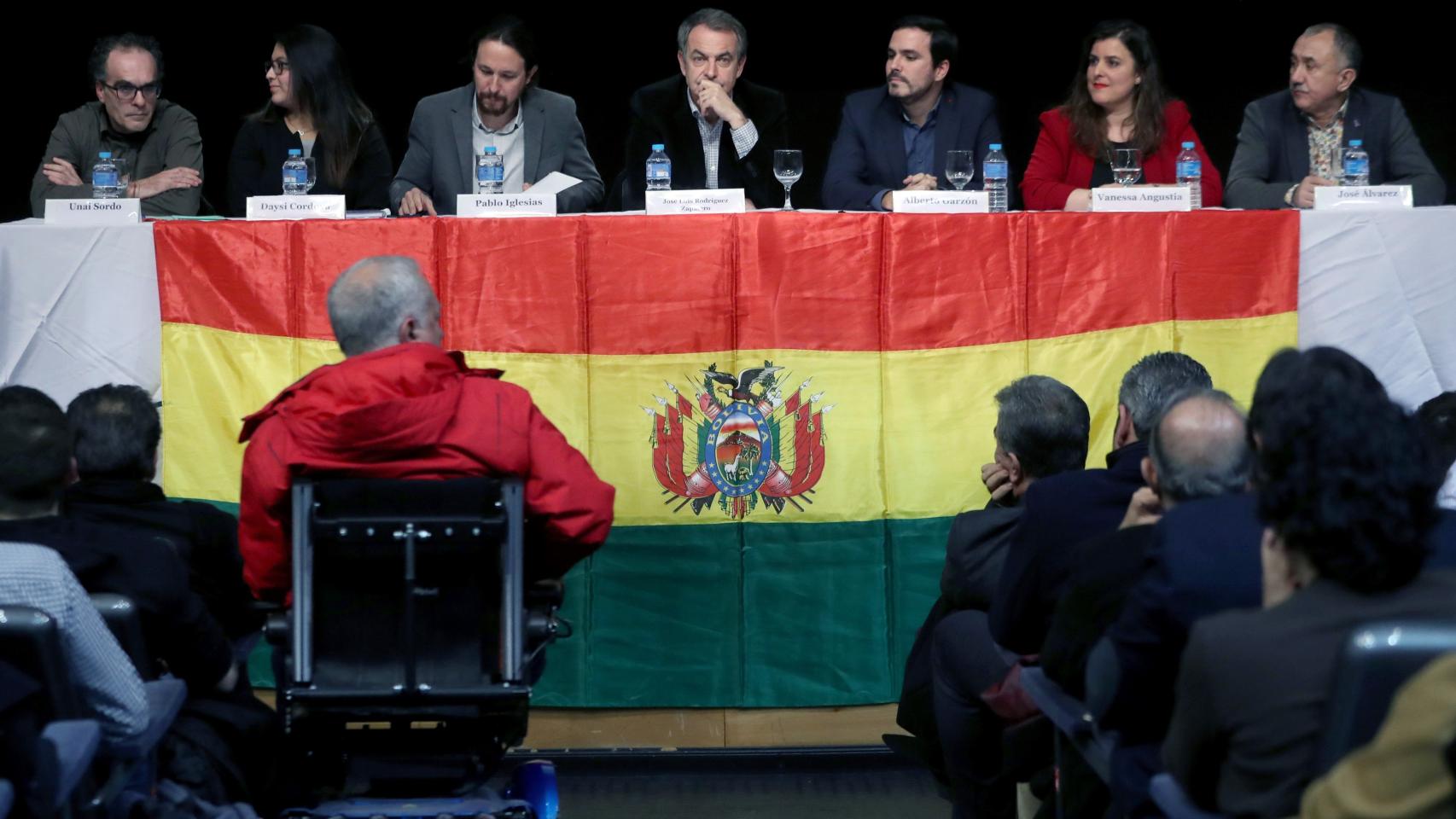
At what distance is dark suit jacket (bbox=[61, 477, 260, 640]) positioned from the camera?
294cm

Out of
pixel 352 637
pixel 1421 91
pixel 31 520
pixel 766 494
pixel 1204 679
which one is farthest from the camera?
pixel 1421 91

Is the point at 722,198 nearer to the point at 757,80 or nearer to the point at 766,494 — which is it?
the point at 766,494

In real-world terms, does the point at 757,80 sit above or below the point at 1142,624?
above

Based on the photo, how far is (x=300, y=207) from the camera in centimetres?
413

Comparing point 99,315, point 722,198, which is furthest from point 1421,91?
point 99,315

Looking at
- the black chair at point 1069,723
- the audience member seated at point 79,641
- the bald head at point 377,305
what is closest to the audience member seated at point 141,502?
the bald head at point 377,305

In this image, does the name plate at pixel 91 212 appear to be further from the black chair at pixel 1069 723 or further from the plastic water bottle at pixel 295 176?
the black chair at pixel 1069 723

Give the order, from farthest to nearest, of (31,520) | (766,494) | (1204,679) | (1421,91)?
(1421,91)
(766,494)
(31,520)
(1204,679)

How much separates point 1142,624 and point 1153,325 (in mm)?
1975

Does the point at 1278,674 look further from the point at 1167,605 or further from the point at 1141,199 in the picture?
the point at 1141,199

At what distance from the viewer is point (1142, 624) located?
2238 mm

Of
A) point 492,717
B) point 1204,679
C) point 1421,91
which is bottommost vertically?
point 492,717

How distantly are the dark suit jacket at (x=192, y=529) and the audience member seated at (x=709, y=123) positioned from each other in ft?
6.79

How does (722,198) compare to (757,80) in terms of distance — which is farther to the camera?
(757,80)
